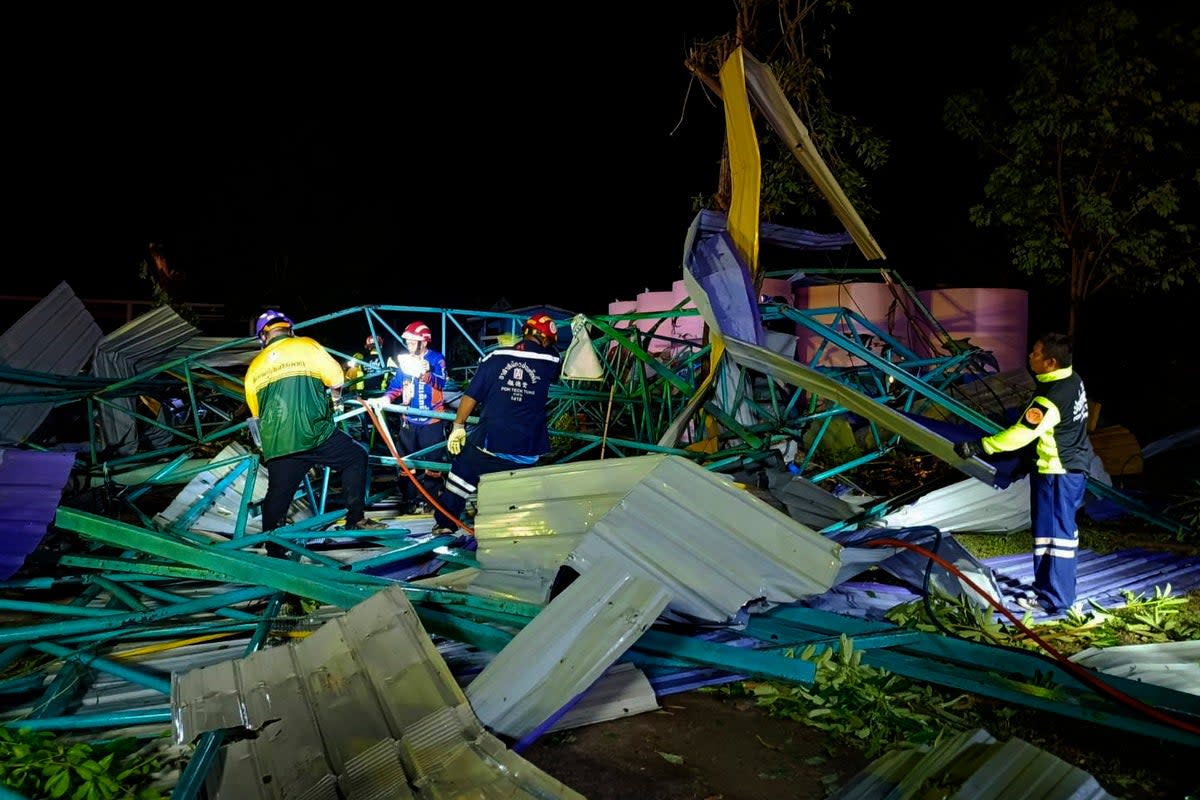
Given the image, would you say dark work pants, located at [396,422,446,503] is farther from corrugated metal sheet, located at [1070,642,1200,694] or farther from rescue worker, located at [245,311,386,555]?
corrugated metal sheet, located at [1070,642,1200,694]

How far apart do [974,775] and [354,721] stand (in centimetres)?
198

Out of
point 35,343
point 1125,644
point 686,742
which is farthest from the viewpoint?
point 35,343

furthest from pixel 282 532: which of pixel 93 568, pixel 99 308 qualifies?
pixel 99 308

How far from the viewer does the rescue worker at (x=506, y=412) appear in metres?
5.32

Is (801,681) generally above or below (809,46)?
below

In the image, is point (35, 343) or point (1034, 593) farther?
point (35, 343)

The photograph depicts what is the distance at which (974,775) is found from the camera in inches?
88.2

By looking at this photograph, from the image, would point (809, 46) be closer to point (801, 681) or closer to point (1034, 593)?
point (1034, 593)

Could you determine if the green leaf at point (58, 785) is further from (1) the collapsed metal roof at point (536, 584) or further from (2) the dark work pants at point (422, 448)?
(2) the dark work pants at point (422, 448)

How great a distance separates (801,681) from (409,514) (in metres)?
4.49

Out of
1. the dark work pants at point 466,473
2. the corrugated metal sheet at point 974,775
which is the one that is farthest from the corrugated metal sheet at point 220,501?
the corrugated metal sheet at point 974,775

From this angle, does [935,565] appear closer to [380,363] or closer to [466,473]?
[466,473]

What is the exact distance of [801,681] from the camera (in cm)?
298

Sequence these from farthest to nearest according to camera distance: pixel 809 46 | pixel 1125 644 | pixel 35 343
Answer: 1. pixel 809 46
2. pixel 35 343
3. pixel 1125 644
